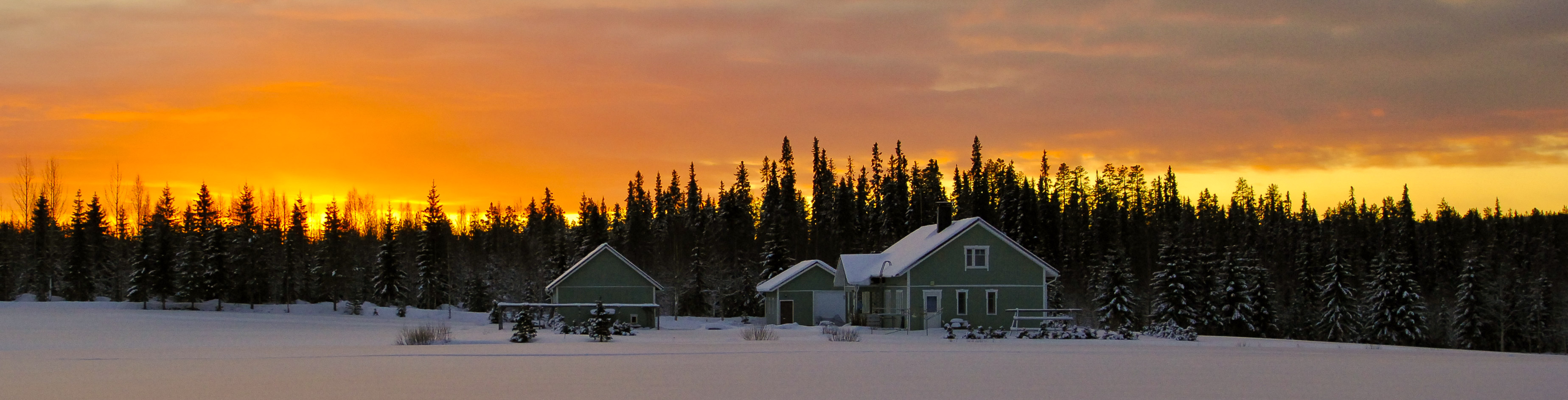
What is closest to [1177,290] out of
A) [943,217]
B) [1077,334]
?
[943,217]

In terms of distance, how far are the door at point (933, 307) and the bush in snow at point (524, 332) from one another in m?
15.3

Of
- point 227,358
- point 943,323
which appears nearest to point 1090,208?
point 943,323

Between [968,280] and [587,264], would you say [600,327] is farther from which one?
[587,264]

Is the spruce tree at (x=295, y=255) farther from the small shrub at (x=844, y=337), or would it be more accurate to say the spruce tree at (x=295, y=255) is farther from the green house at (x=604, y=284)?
the small shrub at (x=844, y=337)

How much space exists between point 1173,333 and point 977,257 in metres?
7.73

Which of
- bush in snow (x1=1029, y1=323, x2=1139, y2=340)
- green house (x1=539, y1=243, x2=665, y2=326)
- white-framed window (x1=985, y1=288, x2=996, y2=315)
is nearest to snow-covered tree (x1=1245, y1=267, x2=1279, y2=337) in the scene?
white-framed window (x1=985, y1=288, x2=996, y2=315)

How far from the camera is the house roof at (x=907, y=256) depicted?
40.7 meters

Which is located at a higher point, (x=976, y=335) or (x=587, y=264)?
(x=587, y=264)

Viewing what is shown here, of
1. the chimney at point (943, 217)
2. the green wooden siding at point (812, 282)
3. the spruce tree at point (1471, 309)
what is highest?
the chimney at point (943, 217)

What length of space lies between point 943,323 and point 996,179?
245ft

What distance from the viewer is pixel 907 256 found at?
42.6m

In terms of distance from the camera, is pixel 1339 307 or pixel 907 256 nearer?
pixel 907 256

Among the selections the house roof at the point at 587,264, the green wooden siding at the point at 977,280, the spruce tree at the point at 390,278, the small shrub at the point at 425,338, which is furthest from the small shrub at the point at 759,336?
the spruce tree at the point at 390,278

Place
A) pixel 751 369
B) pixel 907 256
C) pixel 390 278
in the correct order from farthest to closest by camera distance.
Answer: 1. pixel 390 278
2. pixel 907 256
3. pixel 751 369
